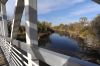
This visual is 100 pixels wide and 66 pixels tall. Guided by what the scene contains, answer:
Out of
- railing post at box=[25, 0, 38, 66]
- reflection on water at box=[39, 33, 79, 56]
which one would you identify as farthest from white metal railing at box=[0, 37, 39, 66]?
reflection on water at box=[39, 33, 79, 56]

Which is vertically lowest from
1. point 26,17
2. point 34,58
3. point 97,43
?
point 97,43

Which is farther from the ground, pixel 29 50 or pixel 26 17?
pixel 26 17

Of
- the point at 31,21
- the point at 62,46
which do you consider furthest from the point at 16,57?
the point at 62,46

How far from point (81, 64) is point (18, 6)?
7.23ft

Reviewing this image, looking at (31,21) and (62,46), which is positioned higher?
(31,21)

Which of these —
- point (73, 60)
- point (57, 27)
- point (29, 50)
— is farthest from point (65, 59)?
point (57, 27)

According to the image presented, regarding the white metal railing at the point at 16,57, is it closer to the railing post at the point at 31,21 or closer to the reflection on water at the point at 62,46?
the railing post at the point at 31,21

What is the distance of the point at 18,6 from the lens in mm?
3369

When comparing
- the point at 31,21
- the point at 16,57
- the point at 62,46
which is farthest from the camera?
the point at 62,46

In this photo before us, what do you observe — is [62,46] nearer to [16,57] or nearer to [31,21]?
[16,57]

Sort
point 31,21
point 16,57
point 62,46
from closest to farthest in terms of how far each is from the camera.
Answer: point 31,21 < point 16,57 < point 62,46

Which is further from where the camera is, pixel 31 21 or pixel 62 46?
pixel 62 46

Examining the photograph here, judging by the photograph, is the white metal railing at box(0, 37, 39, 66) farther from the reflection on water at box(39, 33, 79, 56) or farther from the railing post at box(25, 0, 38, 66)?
the reflection on water at box(39, 33, 79, 56)

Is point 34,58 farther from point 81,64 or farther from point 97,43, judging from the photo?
point 97,43
